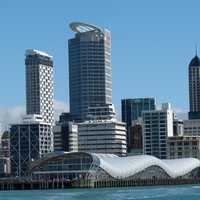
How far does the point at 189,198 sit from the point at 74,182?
74.8 m

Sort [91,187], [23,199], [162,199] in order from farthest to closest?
[91,187] → [23,199] → [162,199]

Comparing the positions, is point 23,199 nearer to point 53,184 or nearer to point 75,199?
point 75,199

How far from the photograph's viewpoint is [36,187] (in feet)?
656

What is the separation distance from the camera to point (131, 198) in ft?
418

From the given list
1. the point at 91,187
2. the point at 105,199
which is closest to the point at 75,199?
the point at 105,199

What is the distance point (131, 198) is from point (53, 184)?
72945mm

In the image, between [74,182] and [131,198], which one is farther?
[74,182]

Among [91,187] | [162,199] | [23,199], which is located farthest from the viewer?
[91,187]

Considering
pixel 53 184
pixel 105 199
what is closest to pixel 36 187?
pixel 53 184

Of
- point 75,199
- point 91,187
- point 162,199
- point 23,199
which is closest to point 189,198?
point 162,199

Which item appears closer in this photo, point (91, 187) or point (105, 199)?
point (105, 199)

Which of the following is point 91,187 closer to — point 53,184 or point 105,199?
point 53,184

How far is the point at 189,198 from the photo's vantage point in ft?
412

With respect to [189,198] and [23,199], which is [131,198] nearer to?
[189,198]
